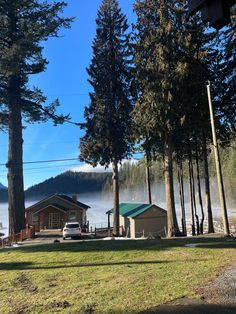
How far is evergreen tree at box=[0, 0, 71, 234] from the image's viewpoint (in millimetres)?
26000

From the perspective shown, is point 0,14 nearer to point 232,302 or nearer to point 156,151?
point 156,151

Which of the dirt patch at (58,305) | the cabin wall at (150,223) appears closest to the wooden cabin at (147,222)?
the cabin wall at (150,223)

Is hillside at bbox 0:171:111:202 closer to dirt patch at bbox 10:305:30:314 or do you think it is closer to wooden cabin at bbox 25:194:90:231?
wooden cabin at bbox 25:194:90:231

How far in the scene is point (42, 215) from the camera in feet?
169

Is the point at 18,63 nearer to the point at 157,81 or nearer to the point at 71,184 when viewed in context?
the point at 157,81

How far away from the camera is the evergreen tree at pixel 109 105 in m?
35.4

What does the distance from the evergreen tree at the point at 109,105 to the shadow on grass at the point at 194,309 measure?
29.0m

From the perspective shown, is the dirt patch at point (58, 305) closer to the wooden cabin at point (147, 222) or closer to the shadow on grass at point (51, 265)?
the shadow on grass at point (51, 265)

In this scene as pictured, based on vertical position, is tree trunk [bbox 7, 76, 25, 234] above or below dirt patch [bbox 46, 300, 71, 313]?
above

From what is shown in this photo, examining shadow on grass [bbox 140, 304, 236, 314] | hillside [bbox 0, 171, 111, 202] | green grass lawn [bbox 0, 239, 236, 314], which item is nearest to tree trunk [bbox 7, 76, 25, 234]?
green grass lawn [bbox 0, 239, 236, 314]

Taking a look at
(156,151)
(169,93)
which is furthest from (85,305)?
(156,151)

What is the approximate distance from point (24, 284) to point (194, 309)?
3732 millimetres

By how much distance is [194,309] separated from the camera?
17.2 ft

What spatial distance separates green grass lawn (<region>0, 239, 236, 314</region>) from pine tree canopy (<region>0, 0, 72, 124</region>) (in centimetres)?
1791
